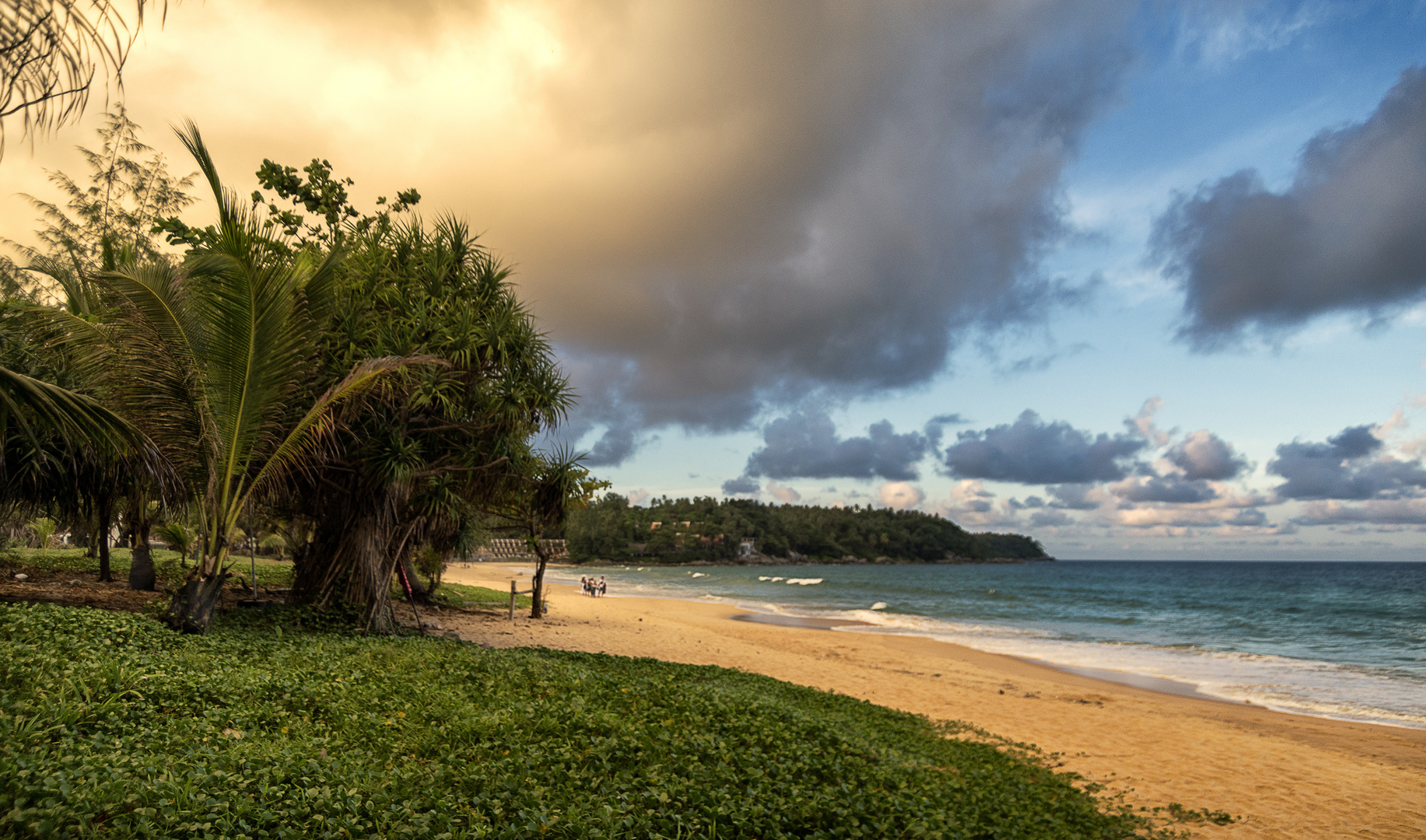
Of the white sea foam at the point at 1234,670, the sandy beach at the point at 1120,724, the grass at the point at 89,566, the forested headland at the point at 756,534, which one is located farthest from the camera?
the forested headland at the point at 756,534

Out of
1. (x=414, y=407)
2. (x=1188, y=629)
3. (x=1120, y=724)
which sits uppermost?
(x=414, y=407)

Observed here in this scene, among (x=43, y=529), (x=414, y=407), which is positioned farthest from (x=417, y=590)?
(x=43, y=529)

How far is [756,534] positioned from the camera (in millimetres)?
135375

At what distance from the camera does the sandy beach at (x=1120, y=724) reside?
8383 mm

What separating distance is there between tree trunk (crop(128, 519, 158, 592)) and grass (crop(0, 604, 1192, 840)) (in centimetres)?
683

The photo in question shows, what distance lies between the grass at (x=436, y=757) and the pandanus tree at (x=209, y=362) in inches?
71.0

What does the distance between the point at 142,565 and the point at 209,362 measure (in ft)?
25.6

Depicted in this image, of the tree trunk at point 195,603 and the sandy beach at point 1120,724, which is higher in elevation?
the tree trunk at point 195,603

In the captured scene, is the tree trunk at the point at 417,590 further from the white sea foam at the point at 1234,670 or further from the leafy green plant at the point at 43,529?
the white sea foam at the point at 1234,670

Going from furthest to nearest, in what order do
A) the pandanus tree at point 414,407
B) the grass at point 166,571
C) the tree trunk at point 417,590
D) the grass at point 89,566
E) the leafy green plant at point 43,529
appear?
the leafy green plant at point 43,529 < the tree trunk at point 417,590 < the grass at point 166,571 < the grass at point 89,566 < the pandanus tree at point 414,407

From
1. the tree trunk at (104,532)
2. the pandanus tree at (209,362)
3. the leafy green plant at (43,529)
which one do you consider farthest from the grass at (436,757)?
the leafy green plant at (43,529)

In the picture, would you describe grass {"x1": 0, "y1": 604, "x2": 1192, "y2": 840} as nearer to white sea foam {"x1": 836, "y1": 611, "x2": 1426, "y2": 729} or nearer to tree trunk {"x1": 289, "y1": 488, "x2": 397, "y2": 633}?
tree trunk {"x1": 289, "y1": 488, "x2": 397, "y2": 633}

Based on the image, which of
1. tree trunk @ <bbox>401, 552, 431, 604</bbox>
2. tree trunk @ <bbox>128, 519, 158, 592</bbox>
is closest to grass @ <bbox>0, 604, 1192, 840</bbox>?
tree trunk @ <bbox>128, 519, 158, 592</bbox>

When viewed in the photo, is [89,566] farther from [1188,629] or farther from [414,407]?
[1188,629]
